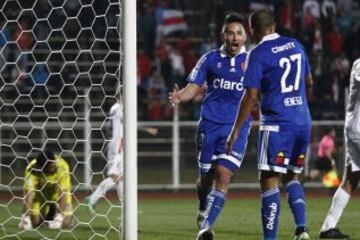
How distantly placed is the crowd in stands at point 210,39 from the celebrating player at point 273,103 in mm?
14386

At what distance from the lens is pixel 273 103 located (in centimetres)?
899

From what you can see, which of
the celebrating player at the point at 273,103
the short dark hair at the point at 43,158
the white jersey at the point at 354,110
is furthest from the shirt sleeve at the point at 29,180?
the celebrating player at the point at 273,103

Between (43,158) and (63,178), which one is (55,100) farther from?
(43,158)

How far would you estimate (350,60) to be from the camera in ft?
83.9

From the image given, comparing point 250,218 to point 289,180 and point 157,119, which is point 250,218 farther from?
point 157,119

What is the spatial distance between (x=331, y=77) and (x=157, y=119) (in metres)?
4.22

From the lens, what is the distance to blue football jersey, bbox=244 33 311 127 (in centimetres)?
885

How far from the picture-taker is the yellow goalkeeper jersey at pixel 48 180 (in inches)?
501

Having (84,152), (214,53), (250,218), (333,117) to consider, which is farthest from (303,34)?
(214,53)

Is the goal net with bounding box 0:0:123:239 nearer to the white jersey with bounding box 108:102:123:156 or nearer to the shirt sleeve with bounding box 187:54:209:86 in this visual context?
the white jersey with bounding box 108:102:123:156

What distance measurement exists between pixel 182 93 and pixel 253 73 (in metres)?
1.53

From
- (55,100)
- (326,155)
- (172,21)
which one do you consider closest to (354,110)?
(326,155)

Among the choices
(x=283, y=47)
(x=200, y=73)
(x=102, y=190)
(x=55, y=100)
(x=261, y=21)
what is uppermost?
(x=261, y=21)

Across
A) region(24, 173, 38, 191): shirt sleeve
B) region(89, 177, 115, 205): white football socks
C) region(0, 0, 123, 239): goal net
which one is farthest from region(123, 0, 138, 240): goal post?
region(0, 0, 123, 239): goal net
